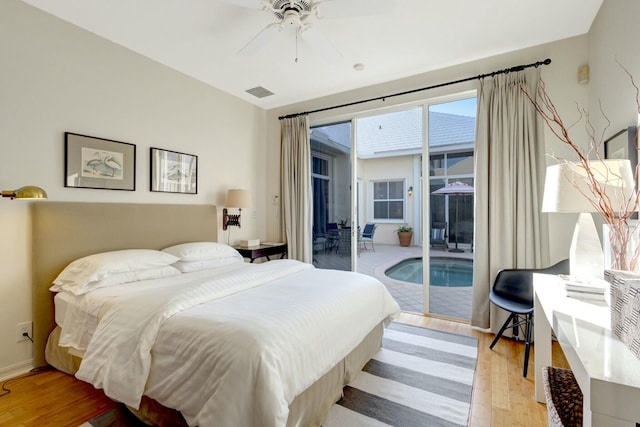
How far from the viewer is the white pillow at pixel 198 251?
2961 millimetres

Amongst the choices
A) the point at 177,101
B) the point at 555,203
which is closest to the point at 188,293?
the point at 555,203

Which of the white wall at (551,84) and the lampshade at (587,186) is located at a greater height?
the white wall at (551,84)

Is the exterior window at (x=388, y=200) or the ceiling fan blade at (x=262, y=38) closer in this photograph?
the ceiling fan blade at (x=262, y=38)

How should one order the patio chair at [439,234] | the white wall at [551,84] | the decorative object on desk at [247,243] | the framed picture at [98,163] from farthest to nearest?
1. the decorative object on desk at [247,243]
2. the patio chair at [439,234]
3. the white wall at [551,84]
4. the framed picture at [98,163]

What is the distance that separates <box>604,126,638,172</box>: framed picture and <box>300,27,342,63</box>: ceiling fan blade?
207 centimetres

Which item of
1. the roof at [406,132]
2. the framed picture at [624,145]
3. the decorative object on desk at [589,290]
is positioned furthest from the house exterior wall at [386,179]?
the decorative object on desk at [589,290]

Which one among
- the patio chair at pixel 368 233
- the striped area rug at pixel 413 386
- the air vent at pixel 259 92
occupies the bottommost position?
the striped area rug at pixel 413 386

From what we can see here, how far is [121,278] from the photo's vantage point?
2340mm

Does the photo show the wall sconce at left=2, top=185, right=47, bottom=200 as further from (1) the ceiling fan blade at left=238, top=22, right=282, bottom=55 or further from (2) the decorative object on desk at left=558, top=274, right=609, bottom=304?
(2) the decorative object on desk at left=558, top=274, right=609, bottom=304

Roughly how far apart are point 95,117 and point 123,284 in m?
1.56

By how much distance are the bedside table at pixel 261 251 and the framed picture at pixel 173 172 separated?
3.15 ft

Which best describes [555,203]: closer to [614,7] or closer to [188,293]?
[614,7]

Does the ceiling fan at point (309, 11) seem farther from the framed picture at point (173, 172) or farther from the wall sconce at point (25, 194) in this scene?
the wall sconce at point (25, 194)

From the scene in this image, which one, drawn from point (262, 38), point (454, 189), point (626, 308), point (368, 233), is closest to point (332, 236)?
point (454, 189)
